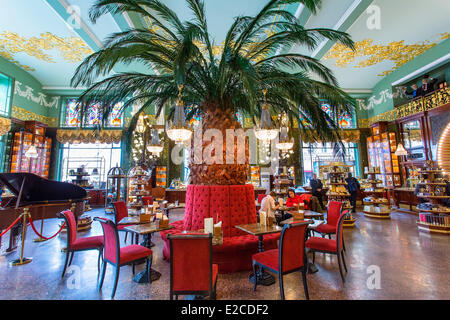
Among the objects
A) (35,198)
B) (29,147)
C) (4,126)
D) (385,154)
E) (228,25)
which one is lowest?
(35,198)

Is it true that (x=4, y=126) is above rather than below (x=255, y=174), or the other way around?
above

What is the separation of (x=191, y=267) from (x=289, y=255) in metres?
1.18

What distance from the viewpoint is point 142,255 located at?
2.86 meters

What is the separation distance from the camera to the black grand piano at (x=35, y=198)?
3672 millimetres

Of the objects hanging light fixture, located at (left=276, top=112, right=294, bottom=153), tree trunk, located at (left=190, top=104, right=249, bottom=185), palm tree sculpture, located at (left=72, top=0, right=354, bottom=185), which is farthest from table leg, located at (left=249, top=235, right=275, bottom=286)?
hanging light fixture, located at (left=276, top=112, right=294, bottom=153)

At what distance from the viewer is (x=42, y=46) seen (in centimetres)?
833

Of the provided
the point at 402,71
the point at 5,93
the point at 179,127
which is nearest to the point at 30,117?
the point at 5,93

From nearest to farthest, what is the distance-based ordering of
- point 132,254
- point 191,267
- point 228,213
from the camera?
point 191,267 → point 132,254 → point 228,213

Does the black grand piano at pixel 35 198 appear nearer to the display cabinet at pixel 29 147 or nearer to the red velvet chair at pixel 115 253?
the red velvet chair at pixel 115 253

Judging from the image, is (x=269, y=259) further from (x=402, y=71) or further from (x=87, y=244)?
(x=402, y=71)

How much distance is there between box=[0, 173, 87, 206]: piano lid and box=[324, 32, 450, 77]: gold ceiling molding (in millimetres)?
10432
